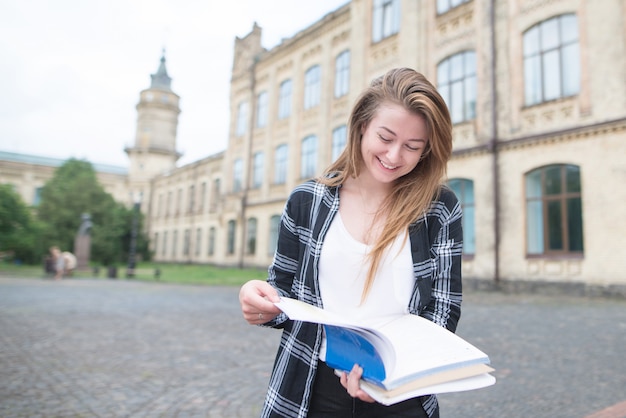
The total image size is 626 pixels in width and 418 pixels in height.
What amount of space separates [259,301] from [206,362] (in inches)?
159

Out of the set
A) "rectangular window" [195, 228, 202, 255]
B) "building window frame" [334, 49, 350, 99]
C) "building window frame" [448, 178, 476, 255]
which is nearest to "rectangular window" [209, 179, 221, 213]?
"rectangular window" [195, 228, 202, 255]

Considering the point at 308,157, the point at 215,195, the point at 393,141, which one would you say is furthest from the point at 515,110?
the point at 215,195

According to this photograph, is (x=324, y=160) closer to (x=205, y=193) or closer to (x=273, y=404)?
(x=205, y=193)

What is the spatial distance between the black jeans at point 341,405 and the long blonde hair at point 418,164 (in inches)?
11.6

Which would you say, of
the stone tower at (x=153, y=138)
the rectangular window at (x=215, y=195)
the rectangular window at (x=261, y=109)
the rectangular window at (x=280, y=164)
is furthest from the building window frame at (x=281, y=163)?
the stone tower at (x=153, y=138)

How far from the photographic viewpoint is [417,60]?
1686 cm

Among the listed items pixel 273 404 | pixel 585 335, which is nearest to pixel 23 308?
pixel 273 404

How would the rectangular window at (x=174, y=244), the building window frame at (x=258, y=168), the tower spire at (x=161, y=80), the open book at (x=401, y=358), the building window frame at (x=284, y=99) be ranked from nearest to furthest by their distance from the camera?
the open book at (x=401, y=358), the building window frame at (x=284, y=99), the building window frame at (x=258, y=168), the rectangular window at (x=174, y=244), the tower spire at (x=161, y=80)

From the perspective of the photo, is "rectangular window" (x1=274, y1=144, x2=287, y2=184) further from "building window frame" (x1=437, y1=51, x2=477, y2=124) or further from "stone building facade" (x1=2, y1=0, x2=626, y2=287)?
"building window frame" (x1=437, y1=51, x2=477, y2=124)

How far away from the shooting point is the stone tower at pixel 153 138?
47.1 metres

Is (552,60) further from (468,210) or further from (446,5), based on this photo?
(468,210)

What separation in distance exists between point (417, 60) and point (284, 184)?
1047cm

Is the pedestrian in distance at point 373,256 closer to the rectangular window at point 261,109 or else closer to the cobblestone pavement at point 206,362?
the cobblestone pavement at point 206,362

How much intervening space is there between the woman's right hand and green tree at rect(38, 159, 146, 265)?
1440 inches
